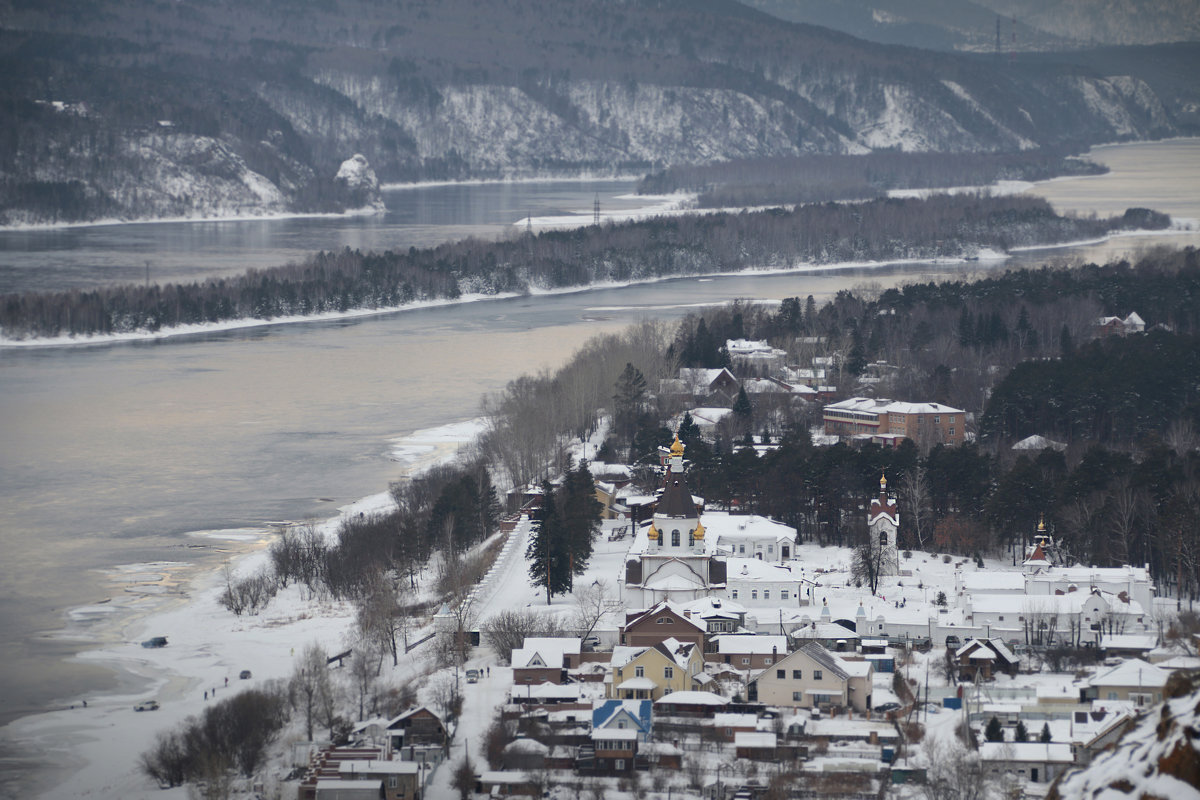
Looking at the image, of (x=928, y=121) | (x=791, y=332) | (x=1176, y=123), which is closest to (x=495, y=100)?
(x=928, y=121)

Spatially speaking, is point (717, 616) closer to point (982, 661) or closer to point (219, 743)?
point (982, 661)

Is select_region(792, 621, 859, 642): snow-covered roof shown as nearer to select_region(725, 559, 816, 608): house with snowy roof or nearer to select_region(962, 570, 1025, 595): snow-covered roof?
select_region(725, 559, 816, 608): house with snowy roof

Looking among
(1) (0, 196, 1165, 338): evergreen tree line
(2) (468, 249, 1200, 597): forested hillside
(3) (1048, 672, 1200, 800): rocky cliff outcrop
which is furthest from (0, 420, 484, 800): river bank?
(1) (0, 196, 1165, 338): evergreen tree line

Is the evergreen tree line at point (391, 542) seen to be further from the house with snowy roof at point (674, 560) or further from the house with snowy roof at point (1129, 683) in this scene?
the house with snowy roof at point (1129, 683)

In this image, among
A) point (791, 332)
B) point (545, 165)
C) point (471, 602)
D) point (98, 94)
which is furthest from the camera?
point (545, 165)

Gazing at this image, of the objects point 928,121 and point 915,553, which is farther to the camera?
point 928,121

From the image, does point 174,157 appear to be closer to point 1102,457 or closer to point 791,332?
point 791,332

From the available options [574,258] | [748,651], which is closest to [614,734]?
[748,651]

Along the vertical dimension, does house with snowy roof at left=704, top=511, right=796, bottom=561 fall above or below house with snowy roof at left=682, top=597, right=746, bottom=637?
above
